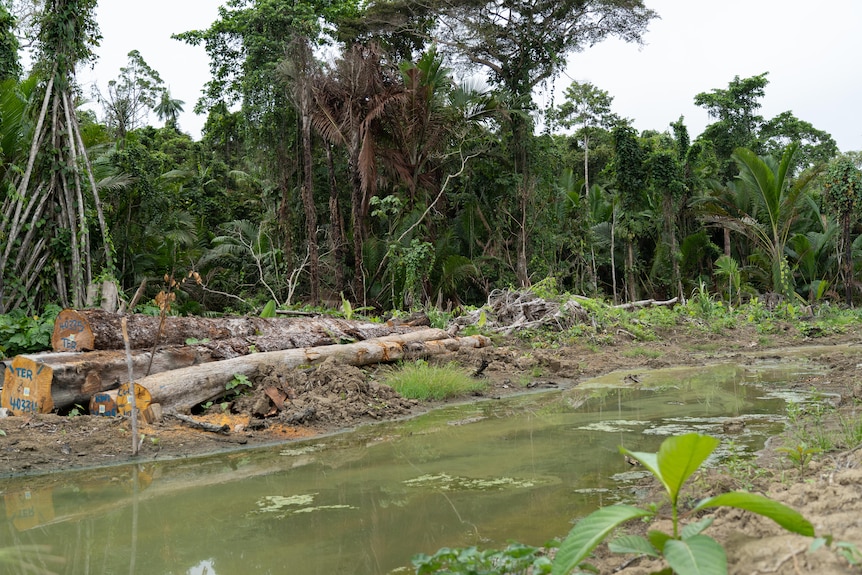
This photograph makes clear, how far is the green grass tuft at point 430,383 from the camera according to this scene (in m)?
7.95

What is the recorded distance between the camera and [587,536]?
6.88 ft

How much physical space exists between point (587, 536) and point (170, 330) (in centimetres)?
667

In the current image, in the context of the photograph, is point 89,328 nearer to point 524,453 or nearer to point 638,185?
point 524,453

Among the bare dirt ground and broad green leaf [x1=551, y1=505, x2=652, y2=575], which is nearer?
broad green leaf [x1=551, y1=505, x2=652, y2=575]

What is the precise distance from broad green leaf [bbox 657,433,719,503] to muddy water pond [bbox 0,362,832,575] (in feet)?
3.88

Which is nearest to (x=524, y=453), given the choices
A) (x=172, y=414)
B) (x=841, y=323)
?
(x=172, y=414)

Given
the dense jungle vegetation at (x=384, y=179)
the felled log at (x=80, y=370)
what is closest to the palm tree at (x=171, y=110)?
the dense jungle vegetation at (x=384, y=179)

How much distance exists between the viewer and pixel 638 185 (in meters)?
22.5

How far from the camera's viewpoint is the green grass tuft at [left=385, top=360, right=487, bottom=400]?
795 centimetres

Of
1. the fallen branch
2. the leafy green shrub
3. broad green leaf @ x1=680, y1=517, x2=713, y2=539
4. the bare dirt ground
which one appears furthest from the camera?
the leafy green shrub

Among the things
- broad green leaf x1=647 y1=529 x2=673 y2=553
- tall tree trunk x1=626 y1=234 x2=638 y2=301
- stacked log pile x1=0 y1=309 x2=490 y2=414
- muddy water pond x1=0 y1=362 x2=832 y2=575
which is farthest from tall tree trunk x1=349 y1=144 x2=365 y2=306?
broad green leaf x1=647 y1=529 x2=673 y2=553

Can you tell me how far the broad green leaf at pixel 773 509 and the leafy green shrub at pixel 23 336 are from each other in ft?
24.5

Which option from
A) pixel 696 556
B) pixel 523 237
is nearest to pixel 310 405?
pixel 696 556

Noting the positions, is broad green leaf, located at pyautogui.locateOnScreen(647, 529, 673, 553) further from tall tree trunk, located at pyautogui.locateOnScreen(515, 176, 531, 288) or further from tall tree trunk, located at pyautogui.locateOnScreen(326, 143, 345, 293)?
tall tree trunk, located at pyautogui.locateOnScreen(515, 176, 531, 288)
